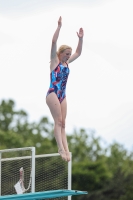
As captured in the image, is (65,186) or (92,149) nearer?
(65,186)

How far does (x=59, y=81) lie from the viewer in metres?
11.6

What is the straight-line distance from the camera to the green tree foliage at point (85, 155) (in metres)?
47.2

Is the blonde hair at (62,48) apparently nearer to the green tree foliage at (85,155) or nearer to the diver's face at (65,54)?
the diver's face at (65,54)

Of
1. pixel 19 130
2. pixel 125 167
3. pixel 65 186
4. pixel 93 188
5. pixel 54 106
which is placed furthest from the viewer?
pixel 19 130

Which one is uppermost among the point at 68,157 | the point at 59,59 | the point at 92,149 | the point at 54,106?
the point at 92,149

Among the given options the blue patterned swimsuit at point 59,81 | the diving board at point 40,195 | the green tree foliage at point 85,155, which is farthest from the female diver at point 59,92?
the green tree foliage at point 85,155

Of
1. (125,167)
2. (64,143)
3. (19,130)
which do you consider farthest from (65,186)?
(19,130)

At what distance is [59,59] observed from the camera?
38.2ft

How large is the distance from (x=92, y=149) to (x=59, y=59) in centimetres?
4380

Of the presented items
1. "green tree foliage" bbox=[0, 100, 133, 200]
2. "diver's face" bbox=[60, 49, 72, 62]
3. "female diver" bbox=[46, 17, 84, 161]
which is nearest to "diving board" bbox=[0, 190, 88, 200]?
"female diver" bbox=[46, 17, 84, 161]

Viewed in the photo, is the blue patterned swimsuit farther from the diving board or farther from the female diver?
the diving board

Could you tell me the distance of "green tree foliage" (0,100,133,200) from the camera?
155ft

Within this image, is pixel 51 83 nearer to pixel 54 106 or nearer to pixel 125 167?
pixel 54 106

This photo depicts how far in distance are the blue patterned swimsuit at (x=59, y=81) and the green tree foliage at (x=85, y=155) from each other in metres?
34.0
